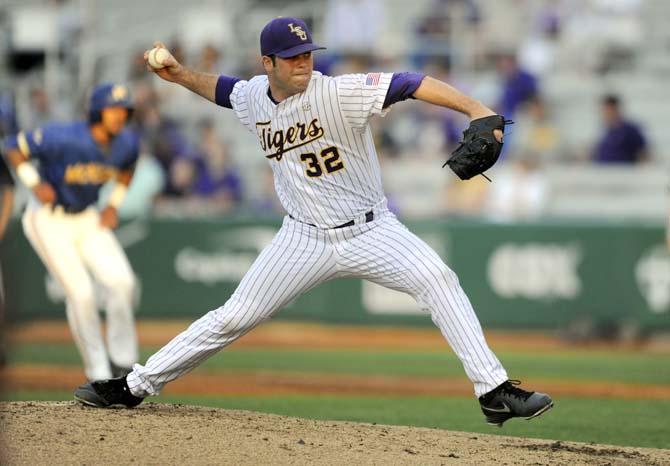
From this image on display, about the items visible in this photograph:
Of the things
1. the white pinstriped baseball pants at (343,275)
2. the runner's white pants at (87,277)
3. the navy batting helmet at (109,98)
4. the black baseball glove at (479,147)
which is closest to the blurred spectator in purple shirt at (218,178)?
the navy batting helmet at (109,98)

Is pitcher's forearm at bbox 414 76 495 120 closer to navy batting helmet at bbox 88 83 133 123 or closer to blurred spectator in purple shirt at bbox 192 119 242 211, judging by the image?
navy batting helmet at bbox 88 83 133 123

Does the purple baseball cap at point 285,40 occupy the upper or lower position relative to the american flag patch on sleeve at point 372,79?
upper

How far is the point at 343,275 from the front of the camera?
6480 mm

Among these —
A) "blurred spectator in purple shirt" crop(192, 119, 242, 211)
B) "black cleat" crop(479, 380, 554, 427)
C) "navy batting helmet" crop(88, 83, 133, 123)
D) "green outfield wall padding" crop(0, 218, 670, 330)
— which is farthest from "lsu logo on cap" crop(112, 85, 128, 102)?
"blurred spectator in purple shirt" crop(192, 119, 242, 211)

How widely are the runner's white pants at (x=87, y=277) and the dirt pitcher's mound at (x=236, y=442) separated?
2.26 m

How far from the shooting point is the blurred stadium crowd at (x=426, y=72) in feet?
51.4

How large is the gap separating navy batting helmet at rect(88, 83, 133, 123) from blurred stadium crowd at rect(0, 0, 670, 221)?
6.03 m

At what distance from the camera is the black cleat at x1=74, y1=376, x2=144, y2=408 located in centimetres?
666

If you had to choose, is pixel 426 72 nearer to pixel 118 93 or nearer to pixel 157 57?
pixel 118 93

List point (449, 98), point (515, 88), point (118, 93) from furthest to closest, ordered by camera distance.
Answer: point (515, 88) → point (118, 93) → point (449, 98)

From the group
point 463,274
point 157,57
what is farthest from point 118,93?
point 463,274

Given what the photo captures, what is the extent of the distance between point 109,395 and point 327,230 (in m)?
1.53

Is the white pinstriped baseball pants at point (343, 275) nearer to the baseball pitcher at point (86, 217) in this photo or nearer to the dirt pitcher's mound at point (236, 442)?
the dirt pitcher's mound at point (236, 442)

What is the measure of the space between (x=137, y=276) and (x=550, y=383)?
6.50 meters
